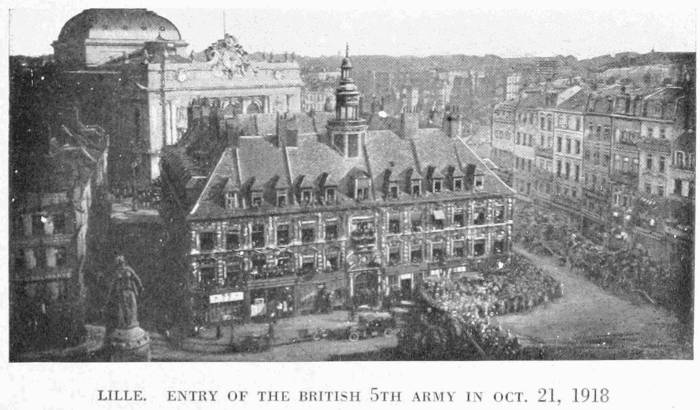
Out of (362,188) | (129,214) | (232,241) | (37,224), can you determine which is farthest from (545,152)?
(37,224)

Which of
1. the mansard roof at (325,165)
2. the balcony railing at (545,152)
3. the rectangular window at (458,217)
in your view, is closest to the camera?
the mansard roof at (325,165)

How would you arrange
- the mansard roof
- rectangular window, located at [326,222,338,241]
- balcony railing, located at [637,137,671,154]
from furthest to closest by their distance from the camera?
balcony railing, located at [637,137,671,154]
rectangular window, located at [326,222,338,241]
the mansard roof

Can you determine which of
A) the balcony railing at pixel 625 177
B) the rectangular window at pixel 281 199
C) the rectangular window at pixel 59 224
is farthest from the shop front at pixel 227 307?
the balcony railing at pixel 625 177

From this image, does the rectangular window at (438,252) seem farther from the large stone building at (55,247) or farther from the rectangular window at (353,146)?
the large stone building at (55,247)

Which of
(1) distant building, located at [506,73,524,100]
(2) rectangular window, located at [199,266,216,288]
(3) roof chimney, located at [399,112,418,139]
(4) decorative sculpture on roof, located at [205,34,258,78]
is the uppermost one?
(4) decorative sculpture on roof, located at [205,34,258,78]

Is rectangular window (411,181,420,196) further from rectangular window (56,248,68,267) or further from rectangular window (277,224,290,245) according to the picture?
rectangular window (56,248,68,267)

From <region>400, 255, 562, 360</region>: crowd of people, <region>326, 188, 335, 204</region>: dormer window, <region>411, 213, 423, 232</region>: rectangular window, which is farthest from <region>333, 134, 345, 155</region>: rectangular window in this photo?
<region>400, 255, 562, 360</region>: crowd of people
